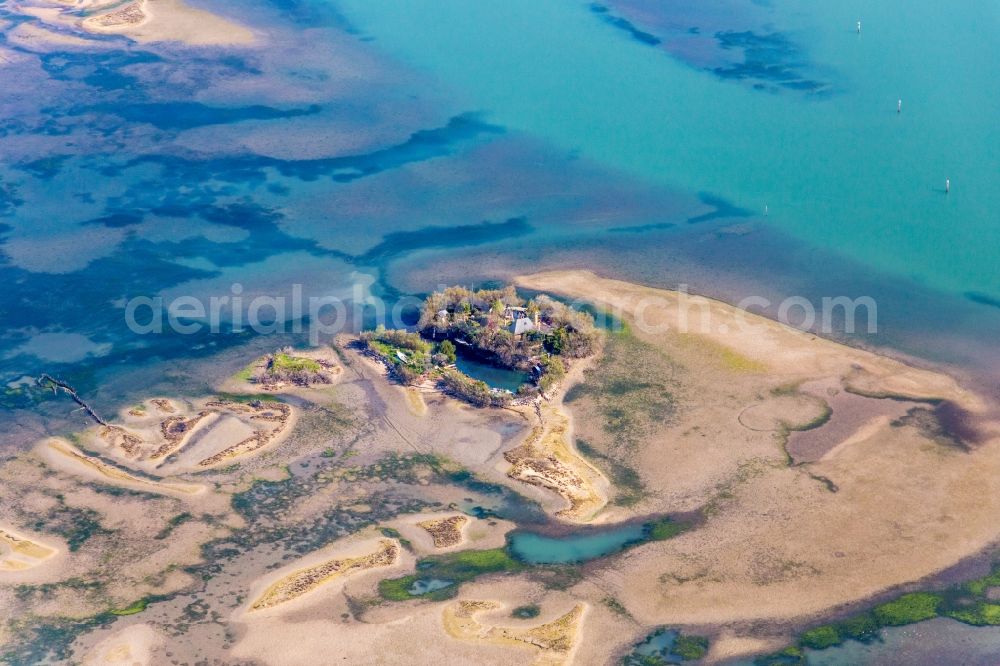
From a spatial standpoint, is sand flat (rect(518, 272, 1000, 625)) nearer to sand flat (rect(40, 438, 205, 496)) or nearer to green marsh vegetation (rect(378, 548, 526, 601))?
green marsh vegetation (rect(378, 548, 526, 601))

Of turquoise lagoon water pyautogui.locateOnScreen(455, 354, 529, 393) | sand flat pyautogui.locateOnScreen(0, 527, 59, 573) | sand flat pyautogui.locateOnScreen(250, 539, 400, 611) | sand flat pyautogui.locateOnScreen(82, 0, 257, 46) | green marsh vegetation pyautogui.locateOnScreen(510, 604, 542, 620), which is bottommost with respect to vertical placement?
sand flat pyautogui.locateOnScreen(0, 527, 59, 573)

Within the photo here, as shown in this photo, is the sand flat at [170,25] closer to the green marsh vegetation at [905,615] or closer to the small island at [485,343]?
the small island at [485,343]

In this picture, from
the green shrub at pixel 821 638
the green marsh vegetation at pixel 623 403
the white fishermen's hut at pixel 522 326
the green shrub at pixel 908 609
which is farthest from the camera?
the white fishermen's hut at pixel 522 326

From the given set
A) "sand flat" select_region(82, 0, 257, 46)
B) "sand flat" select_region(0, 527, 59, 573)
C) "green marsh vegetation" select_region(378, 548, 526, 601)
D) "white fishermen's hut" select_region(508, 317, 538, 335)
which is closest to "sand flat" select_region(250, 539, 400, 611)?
"green marsh vegetation" select_region(378, 548, 526, 601)

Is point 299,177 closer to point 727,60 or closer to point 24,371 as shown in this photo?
point 24,371

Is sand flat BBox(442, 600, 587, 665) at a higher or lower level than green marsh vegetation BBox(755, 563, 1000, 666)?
lower

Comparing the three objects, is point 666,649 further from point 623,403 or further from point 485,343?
point 485,343

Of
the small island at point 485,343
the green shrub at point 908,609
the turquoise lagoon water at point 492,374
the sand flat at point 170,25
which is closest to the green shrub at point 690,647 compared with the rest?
the green shrub at point 908,609

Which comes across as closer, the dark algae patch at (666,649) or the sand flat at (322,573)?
the dark algae patch at (666,649)

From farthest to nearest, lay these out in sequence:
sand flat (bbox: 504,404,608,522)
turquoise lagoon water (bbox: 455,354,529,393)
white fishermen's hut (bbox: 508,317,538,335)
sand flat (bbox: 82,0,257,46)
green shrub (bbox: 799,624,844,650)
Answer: sand flat (bbox: 82,0,257,46)
white fishermen's hut (bbox: 508,317,538,335)
turquoise lagoon water (bbox: 455,354,529,393)
sand flat (bbox: 504,404,608,522)
green shrub (bbox: 799,624,844,650)
